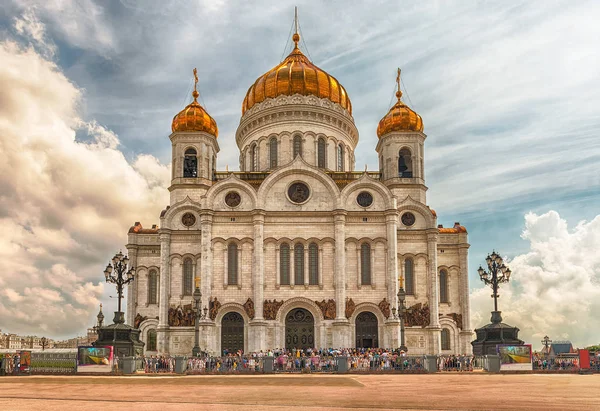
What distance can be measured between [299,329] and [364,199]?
33.2 ft

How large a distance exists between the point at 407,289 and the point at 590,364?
57.0 ft

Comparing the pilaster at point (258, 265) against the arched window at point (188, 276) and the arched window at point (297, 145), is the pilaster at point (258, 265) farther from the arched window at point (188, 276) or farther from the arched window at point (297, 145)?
the arched window at point (297, 145)

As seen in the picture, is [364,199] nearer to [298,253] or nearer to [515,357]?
[298,253]

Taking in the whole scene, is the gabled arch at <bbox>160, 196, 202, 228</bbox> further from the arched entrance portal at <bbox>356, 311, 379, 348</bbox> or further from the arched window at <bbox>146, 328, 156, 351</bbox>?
the arched entrance portal at <bbox>356, 311, 379, 348</bbox>

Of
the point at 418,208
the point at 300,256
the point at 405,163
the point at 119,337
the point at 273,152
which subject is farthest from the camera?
the point at 273,152

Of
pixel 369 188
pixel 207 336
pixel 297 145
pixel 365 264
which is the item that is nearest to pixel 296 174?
pixel 297 145

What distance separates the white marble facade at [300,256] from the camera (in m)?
43.2

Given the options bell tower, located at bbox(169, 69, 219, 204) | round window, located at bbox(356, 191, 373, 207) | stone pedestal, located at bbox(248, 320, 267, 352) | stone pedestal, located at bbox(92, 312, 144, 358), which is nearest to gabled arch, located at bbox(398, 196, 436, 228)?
round window, located at bbox(356, 191, 373, 207)

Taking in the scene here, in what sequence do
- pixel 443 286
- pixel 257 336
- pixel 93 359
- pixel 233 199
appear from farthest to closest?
pixel 443 286 → pixel 233 199 → pixel 257 336 → pixel 93 359

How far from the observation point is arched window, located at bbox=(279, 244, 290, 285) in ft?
144

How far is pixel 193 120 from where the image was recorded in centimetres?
4928

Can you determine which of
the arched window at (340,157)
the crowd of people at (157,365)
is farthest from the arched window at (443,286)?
the crowd of people at (157,365)

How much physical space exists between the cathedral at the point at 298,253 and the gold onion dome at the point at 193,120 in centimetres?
11

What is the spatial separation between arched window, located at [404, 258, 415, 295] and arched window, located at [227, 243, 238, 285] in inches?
466
